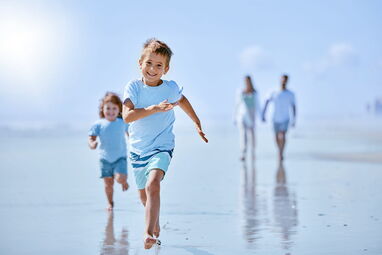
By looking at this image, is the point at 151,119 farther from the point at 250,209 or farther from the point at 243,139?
the point at 243,139

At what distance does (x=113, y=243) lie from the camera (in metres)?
6.60

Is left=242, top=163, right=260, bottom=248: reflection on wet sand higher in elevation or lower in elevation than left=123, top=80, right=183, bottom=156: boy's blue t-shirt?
lower

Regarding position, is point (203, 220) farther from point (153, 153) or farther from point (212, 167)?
point (212, 167)

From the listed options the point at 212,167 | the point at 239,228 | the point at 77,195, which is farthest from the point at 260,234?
the point at 212,167

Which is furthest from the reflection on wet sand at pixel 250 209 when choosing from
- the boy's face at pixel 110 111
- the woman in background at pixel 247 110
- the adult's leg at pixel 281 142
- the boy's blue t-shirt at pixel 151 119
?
the woman in background at pixel 247 110

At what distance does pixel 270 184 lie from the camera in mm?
11172

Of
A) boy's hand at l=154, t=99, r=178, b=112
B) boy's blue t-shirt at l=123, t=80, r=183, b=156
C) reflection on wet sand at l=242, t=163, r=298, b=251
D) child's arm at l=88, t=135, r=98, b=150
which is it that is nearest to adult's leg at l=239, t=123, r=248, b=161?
reflection on wet sand at l=242, t=163, r=298, b=251

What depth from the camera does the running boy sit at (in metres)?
6.07

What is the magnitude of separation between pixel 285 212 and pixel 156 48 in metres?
2.93

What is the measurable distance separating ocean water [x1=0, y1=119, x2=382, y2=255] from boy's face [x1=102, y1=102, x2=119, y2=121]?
102cm

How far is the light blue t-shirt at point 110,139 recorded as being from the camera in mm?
8836

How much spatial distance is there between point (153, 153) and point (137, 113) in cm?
39

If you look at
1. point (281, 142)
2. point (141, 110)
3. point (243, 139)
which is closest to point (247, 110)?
point (243, 139)

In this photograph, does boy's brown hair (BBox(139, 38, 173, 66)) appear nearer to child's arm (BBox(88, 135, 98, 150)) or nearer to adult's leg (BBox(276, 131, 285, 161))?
child's arm (BBox(88, 135, 98, 150))
